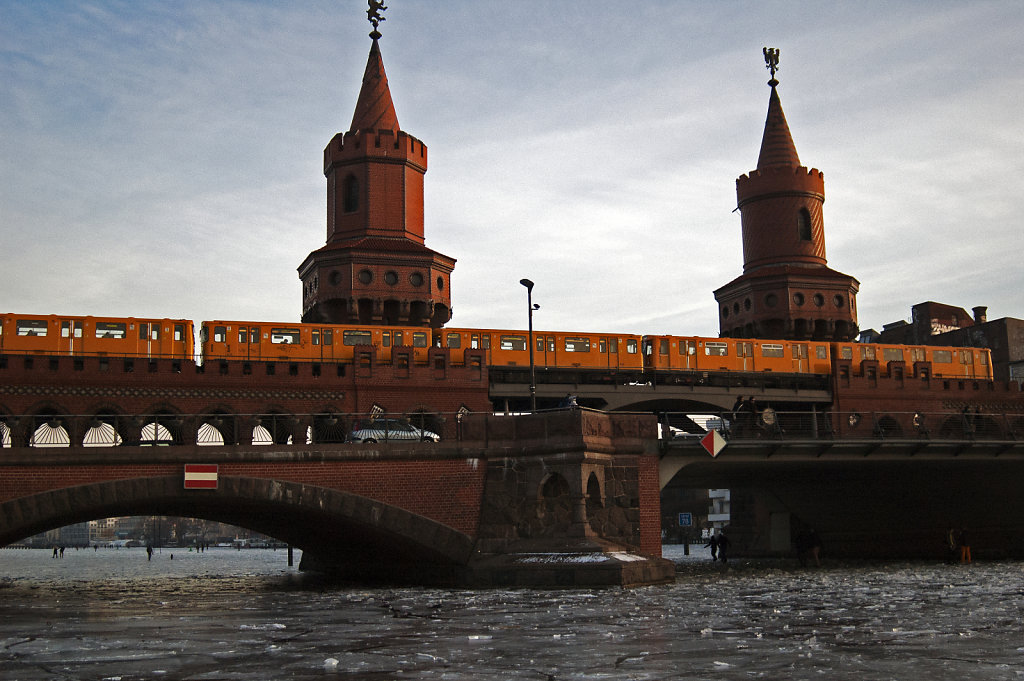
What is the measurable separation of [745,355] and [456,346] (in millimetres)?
17064

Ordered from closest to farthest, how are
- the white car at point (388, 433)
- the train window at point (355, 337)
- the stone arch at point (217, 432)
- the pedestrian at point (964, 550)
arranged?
the stone arch at point (217, 432) < the white car at point (388, 433) < the pedestrian at point (964, 550) < the train window at point (355, 337)

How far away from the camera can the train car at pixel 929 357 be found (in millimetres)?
64062

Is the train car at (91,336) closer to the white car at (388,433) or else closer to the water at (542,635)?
the white car at (388,433)

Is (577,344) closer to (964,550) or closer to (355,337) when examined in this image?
(355,337)

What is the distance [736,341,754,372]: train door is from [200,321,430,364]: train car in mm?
18447

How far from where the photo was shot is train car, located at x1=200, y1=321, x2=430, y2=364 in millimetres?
52531

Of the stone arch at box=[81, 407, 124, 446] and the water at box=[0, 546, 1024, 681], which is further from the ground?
the stone arch at box=[81, 407, 124, 446]

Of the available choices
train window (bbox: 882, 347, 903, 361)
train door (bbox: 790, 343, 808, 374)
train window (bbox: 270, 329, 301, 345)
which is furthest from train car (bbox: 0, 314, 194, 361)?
train window (bbox: 882, 347, 903, 361)

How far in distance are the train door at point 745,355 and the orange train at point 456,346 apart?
57 millimetres

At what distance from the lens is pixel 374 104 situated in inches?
2576

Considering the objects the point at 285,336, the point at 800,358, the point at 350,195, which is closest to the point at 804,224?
the point at 800,358

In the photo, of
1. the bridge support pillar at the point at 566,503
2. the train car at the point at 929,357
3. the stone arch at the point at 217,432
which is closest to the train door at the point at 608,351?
the train car at the point at 929,357

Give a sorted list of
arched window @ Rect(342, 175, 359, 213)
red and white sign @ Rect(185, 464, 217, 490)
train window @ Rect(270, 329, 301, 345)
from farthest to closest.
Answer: arched window @ Rect(342, 175, 359, 213) < train window @ Rect(270, 329, 301, 345) < red and white sign @ Rect(185, 464, 217, 490)

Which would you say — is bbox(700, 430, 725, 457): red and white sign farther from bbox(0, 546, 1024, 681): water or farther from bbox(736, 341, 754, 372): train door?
bbox(736, 341, 754, 372): train door
